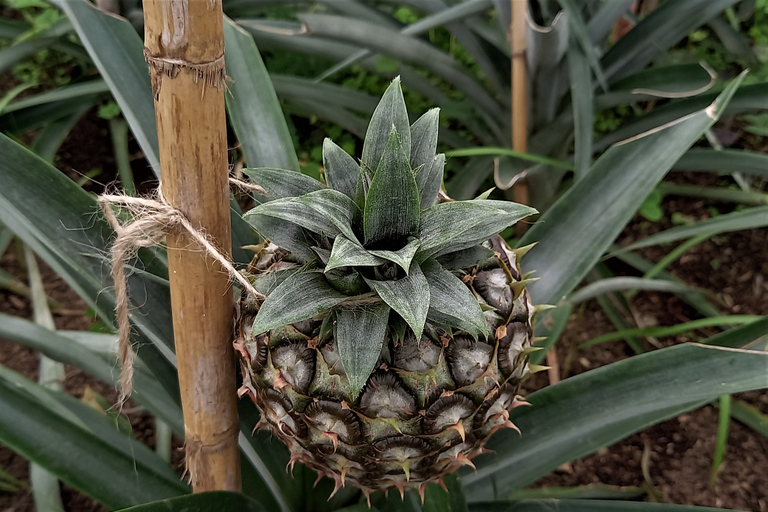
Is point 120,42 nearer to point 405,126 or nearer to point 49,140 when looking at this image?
point 405,126

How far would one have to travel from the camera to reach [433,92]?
1378 mm

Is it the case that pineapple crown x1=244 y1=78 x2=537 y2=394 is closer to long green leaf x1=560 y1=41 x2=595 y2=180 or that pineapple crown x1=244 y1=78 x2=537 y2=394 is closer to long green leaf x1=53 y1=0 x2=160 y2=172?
long green leaf x1=53 y1=0 x2=160 y2=172

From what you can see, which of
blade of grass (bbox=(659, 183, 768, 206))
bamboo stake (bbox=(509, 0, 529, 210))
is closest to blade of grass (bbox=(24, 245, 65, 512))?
bamboo stake (bbox=(509, 0, 529, 210))

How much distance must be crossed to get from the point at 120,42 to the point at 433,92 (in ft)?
2.71

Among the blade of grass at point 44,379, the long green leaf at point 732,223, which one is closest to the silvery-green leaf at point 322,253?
the blade of grass at point 44,379

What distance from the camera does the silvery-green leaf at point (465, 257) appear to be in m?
0.55

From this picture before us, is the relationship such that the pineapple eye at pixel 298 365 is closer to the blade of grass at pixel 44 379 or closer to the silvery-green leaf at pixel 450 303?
the silvery-green leaf at pixel 450 303

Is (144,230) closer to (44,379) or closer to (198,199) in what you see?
(198,199)

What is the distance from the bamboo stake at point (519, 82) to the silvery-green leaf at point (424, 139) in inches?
23.5

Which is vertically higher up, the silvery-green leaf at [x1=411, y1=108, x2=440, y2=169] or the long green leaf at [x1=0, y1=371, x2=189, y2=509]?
the silvery-green leaf at [x1=411, y1=108, x2=440, y2=169]

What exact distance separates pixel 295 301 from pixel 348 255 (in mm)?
68

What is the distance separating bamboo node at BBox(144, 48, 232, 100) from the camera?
0.42 metres

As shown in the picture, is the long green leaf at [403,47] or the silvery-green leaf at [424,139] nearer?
the silvery-green leaf at [424,139]

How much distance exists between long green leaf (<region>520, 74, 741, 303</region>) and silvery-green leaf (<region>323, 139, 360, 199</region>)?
13.3 inches
